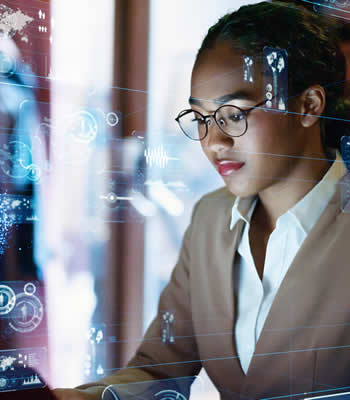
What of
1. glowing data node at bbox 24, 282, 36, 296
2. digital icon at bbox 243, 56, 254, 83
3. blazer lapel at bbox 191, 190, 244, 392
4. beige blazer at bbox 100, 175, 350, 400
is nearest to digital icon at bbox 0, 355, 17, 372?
glowing data node at bbox 24, 282, 36, 296

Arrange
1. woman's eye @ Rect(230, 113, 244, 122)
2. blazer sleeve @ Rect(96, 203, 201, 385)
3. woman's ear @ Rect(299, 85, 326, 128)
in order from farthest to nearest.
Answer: woman's ear @ Rect(299, 85, 326, 128) < woman's eye @ Rect(230, 113, 244, 122) < blazer sleeve @ Rect(96, 203, 201, 385)

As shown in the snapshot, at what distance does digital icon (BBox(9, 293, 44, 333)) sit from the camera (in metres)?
0.89

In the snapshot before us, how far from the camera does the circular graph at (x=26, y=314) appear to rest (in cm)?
89

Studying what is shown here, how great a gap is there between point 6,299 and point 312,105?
2.72 ft

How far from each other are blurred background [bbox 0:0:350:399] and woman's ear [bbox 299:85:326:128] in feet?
1.05

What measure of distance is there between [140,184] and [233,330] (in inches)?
15.8

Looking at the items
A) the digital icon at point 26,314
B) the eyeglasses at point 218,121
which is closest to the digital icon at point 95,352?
the digital icon at point 26,314

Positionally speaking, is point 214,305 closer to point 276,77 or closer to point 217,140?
point 217,140

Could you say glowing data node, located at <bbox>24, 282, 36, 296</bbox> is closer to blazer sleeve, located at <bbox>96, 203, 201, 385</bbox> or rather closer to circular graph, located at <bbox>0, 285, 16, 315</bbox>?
circular graph, located at <bbox>0, 285, 16, 315</bbox>

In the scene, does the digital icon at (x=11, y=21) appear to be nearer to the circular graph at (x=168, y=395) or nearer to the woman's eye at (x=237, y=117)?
the woman's eye at (x=237, y=117)

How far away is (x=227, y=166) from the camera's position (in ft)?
3.59

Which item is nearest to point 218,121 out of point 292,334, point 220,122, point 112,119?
point 220,122

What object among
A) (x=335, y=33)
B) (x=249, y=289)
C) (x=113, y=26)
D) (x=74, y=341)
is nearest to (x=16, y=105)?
(x=113, y=26)

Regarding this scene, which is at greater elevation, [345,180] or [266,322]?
[345,180]
